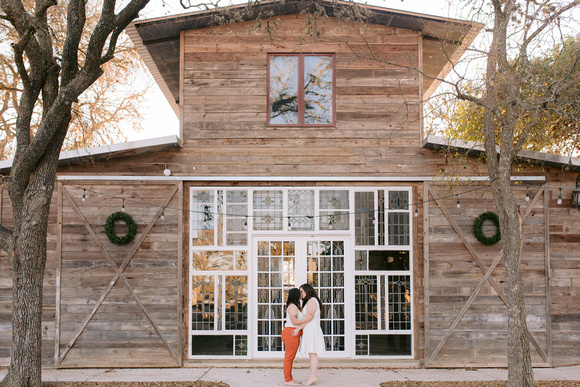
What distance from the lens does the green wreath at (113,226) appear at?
8.51 metres

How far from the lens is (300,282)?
8766mm

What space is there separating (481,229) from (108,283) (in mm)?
6313

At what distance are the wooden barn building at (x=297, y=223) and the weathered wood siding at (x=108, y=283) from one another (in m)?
0.03

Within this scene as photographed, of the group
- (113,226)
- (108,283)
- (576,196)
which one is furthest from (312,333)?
(576,196)

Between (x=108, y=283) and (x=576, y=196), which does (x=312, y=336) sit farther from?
(x=576, y=196)

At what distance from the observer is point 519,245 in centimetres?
667

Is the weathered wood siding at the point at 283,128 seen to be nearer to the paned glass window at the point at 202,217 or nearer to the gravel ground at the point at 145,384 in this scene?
the paned glass window at the point at 202,217

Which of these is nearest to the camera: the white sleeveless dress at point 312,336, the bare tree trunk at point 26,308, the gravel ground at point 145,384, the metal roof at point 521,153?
the bare tree trunk at point 26,308

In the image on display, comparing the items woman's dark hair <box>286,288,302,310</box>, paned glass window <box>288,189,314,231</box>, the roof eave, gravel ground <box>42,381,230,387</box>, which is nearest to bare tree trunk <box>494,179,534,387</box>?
woman's dark hair <box>286,288,302,310</box>

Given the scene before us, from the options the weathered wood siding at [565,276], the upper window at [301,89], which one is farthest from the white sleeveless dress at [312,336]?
the weathered wood siding at [565,276]

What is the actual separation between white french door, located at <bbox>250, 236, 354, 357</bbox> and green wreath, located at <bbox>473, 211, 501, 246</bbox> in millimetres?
2166

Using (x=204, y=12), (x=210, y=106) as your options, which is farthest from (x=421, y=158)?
(x=204, y=12)

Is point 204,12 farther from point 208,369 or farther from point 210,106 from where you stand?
point 208,369

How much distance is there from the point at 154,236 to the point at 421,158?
4729 millimetres
